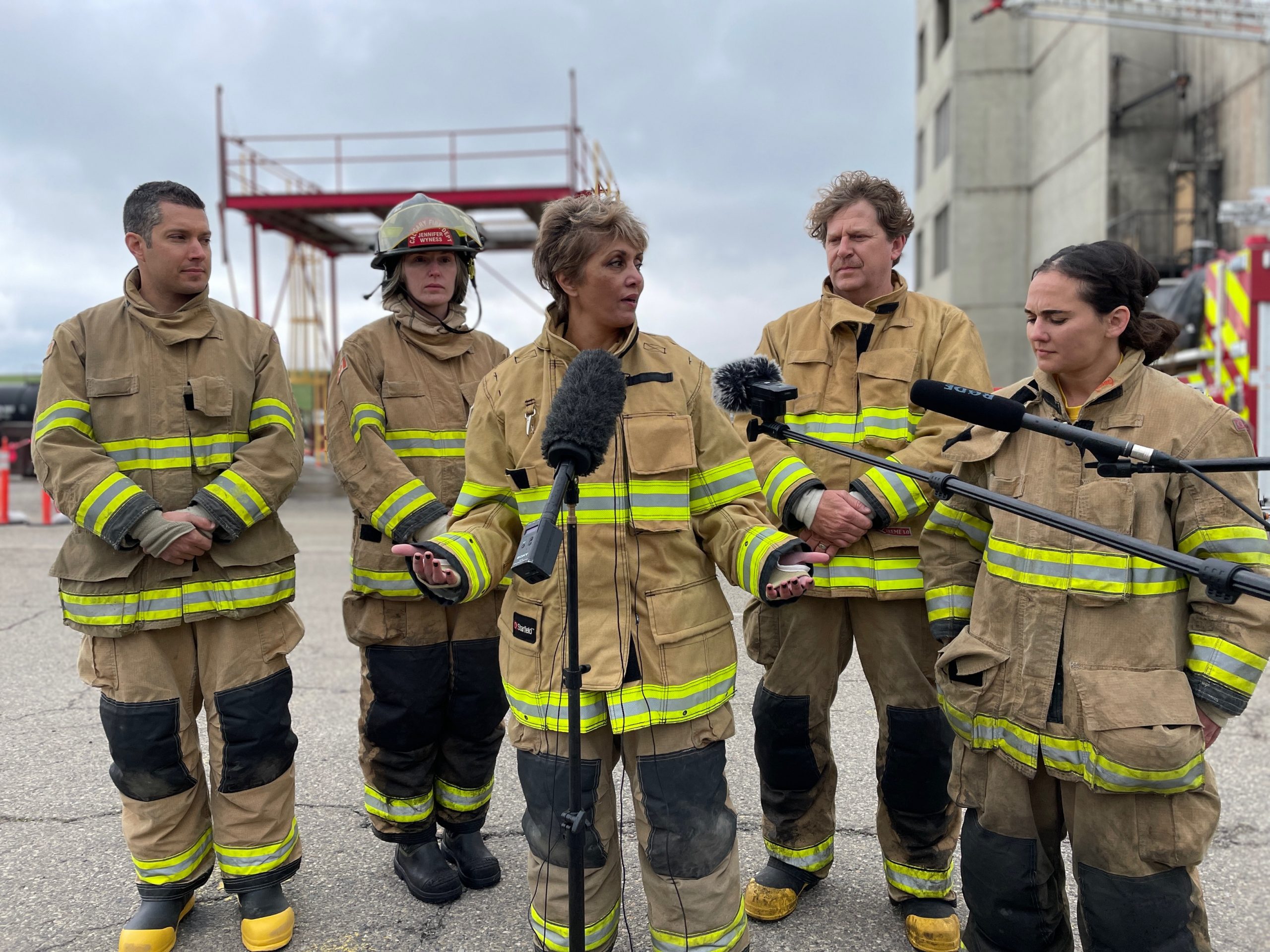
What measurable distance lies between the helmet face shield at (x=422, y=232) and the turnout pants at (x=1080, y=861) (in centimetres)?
251

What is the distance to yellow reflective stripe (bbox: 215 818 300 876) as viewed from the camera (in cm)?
307

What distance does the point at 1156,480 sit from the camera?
7.40ft

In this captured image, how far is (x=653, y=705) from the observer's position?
2387 millimetres

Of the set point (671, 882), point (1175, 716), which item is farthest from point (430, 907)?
point (1175, 716)

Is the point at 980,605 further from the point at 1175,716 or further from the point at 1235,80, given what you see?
the point at 1235,80

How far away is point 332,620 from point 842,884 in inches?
202

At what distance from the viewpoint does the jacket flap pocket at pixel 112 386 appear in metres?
3.05

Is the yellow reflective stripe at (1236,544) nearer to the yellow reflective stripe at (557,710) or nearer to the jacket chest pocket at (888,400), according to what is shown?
the jacket chest pocket at (888,400)

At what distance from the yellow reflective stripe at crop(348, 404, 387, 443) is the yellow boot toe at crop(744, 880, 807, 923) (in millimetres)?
2075

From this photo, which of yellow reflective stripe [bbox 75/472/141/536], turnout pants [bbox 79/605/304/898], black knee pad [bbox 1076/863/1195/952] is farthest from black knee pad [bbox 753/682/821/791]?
yellow reflective stripe [bbox 75/472/141/536]

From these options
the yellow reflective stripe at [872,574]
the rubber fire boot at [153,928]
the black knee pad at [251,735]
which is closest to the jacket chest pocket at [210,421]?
the black knee pad at [251,735]

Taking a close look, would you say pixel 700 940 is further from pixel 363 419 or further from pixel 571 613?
pixel 363 419

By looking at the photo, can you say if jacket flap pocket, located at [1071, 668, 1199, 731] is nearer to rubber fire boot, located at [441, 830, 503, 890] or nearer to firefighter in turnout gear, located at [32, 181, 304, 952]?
rubber fire boot, located at [441, 830, 503, 890]

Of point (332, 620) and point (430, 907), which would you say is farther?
point (332, 620)
